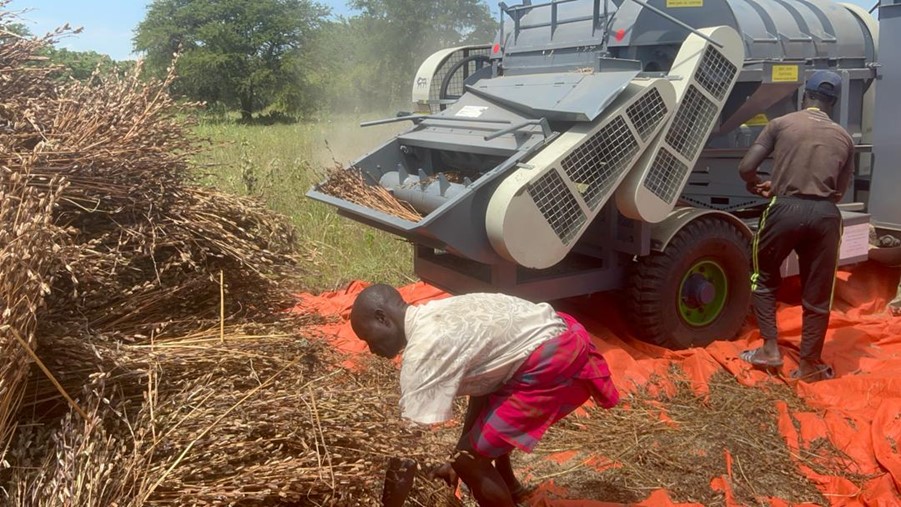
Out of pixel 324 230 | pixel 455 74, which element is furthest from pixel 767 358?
pixel 324 230

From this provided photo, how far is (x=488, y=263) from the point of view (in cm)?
461

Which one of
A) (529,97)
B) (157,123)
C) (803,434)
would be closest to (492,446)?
(157,123)

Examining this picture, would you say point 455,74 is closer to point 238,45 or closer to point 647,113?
point 647,113

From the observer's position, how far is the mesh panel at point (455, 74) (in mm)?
7406

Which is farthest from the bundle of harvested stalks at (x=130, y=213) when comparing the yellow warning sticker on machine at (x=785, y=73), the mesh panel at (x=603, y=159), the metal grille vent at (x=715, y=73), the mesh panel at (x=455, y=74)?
the mesh panel at (x=455, y=74)

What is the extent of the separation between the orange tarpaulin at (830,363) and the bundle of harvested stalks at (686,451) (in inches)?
2.5

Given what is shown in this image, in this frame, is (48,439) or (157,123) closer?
(48,439)

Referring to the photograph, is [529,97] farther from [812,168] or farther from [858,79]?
[858,79]

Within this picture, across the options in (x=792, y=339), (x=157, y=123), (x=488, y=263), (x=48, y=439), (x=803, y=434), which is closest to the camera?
(x=48, y=439)

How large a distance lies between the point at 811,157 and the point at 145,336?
3.72 metres

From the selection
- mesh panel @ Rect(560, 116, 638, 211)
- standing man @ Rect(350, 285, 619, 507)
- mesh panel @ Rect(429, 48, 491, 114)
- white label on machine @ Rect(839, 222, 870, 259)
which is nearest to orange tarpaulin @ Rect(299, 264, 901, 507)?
white label on machine @ Rect(839, 222, 870, 259)

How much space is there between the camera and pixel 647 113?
15.9 feet

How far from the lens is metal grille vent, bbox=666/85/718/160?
16.6 ft

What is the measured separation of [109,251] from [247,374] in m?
0.59
